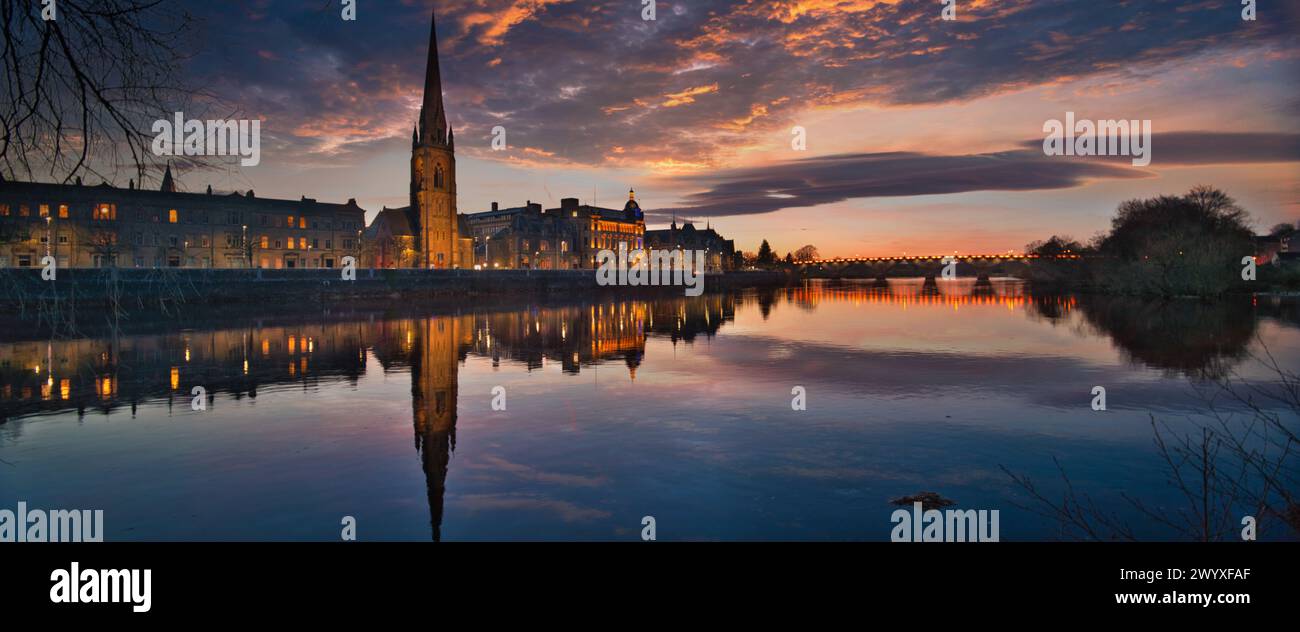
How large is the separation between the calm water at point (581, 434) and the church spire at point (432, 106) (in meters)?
104

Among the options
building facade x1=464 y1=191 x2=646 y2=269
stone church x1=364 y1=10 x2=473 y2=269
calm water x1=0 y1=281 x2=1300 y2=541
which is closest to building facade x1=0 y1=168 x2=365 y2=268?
stone church x1=364 y1=10 x2=473 y2=269

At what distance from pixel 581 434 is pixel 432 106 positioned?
12605 centimetres

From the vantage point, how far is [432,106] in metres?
128

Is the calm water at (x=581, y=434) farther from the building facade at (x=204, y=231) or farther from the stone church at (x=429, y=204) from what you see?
the stone church at (x=429, y=204)

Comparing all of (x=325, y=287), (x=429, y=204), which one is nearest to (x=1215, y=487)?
(x=325, y=287)

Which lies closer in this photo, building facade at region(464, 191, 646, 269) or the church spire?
the church spire

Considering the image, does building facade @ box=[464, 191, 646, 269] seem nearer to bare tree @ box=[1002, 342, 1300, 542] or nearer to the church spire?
the church spire

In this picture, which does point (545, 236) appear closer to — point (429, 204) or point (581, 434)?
point (429, 204)

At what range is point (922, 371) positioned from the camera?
24172mm

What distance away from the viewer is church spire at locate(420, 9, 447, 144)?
128000mm

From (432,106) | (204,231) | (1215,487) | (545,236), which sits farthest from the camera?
(545,236)

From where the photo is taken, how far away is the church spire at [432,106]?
12800 cm

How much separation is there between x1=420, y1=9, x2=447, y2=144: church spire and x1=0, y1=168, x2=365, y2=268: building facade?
19.8 m

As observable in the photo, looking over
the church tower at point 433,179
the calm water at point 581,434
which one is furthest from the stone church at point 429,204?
the calm water at point 581,434
